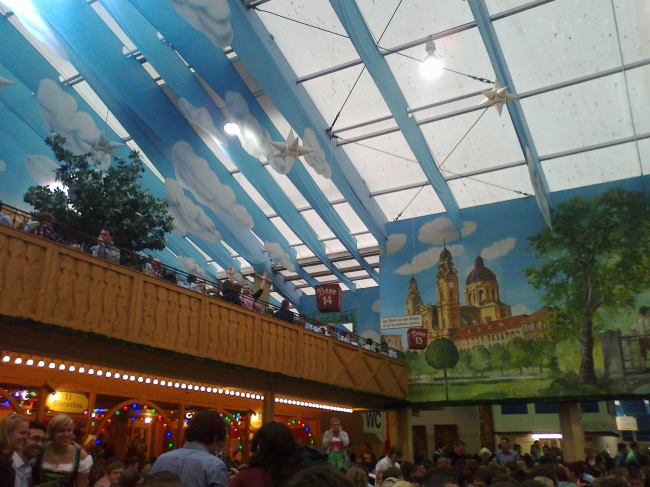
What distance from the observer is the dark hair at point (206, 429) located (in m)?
2.93

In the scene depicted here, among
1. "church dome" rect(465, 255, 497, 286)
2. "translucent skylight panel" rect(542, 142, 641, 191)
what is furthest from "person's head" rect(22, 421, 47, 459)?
"translucent skylight panel" rect(542, 142, 641, 191)

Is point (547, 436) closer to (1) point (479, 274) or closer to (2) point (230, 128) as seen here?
(1) point (479, 274)

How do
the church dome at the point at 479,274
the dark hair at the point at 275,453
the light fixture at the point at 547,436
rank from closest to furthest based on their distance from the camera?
the dark hair at the point at 275,453
the church dome at the point at 479,274
the light fixture at the point at 547,436

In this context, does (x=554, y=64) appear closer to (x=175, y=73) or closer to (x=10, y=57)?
(x=175, y=73)

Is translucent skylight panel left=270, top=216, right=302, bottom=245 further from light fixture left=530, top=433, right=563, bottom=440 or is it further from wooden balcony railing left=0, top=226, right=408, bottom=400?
light fixture left=530, top=433, right=563, bottom=440

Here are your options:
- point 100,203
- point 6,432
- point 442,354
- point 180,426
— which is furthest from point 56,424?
point 442,354

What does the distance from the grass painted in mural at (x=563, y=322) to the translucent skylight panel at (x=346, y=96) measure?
19.2ft

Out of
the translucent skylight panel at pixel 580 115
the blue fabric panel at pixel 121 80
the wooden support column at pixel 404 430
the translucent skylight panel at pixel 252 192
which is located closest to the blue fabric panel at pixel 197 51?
the blue fabric panel at pixel 121 80

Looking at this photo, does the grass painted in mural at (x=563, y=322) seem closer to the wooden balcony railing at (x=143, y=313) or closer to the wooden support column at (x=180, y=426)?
the wooden balcony railing at (x=143, y=313)

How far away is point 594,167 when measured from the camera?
1645cm

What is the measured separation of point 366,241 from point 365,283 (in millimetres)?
3224

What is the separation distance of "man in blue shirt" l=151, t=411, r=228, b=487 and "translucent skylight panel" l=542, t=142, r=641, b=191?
51.2 ft

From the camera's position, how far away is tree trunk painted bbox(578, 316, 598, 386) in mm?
15367

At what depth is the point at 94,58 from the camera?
12.6 meters
